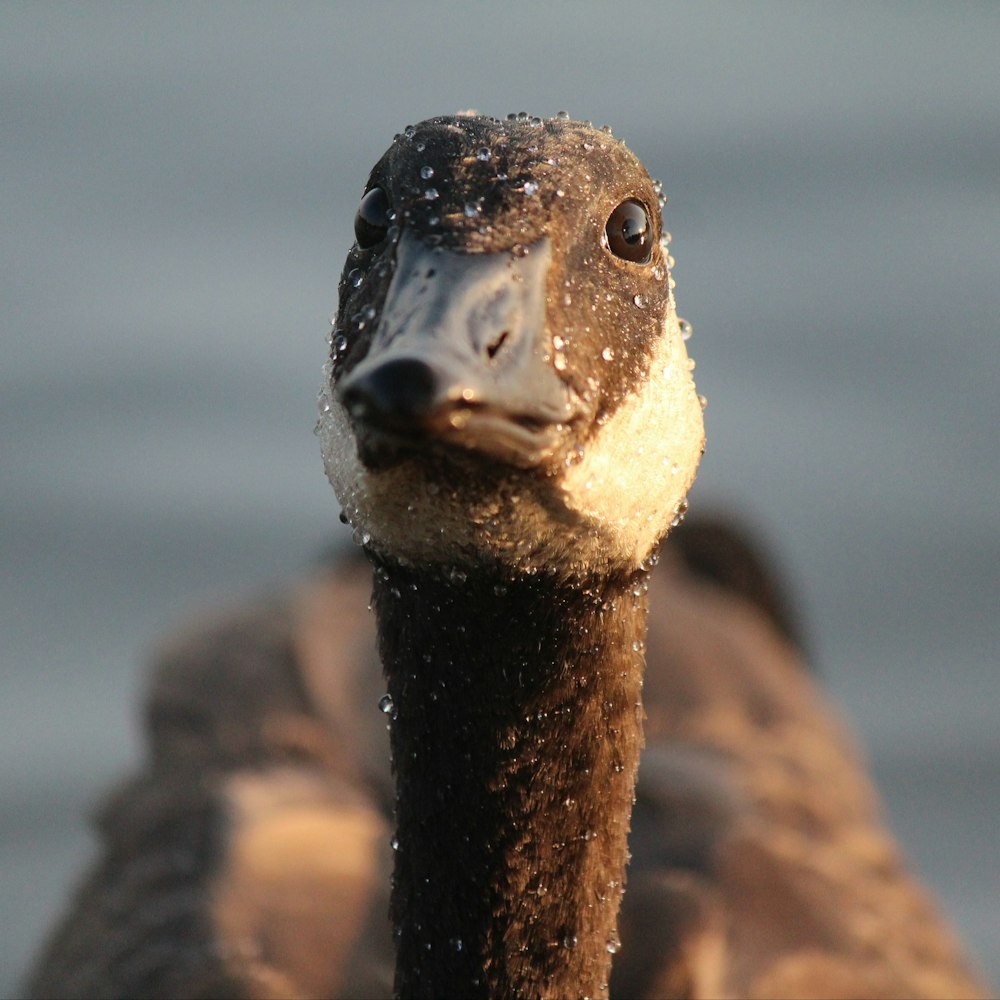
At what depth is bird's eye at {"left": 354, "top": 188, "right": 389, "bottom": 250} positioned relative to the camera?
291 cm

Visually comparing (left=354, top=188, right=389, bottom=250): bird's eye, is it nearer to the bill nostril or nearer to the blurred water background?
the bill nostril

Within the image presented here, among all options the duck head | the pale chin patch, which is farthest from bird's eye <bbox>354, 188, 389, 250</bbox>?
the pale chin patch

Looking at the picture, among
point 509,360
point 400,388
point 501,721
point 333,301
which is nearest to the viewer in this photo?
point 400,388

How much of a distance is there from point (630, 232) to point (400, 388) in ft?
2.72

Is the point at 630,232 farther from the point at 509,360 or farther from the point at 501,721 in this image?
the point at 501,721

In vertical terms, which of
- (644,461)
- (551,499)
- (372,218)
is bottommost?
(551,499)

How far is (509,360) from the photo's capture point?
2.48 m

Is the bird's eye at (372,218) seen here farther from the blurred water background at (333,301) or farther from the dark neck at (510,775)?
the blurred water background at (333,301)

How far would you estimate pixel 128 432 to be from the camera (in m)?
7.19

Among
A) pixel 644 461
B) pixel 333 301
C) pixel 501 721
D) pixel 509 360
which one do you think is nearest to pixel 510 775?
pixel 501 721

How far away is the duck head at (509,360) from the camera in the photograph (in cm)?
243

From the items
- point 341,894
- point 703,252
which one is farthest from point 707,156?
point 341,894

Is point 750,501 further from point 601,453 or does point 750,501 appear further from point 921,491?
point 601,453

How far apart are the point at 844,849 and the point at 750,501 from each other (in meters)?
2.53
